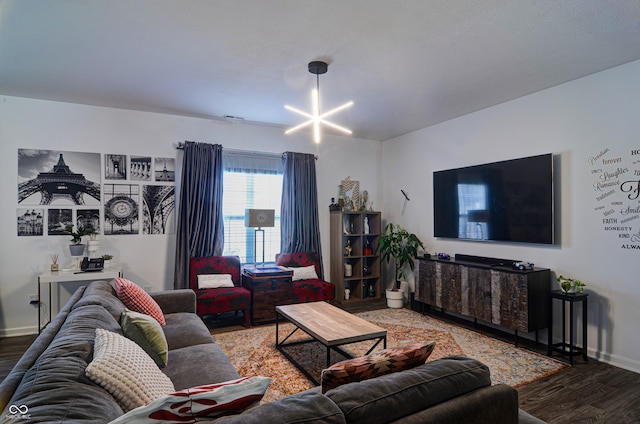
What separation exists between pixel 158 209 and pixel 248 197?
122 cm

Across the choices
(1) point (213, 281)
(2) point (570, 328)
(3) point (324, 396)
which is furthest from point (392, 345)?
(3) point (324, 396)

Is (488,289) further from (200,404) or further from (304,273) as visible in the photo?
(200,404)

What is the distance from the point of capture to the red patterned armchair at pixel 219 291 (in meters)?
3.98

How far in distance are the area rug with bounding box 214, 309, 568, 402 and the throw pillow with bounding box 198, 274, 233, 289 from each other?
629 millimetres

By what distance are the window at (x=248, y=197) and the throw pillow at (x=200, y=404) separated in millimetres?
3733

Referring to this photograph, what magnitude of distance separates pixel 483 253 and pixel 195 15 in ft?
13.2

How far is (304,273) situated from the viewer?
4.94 metres

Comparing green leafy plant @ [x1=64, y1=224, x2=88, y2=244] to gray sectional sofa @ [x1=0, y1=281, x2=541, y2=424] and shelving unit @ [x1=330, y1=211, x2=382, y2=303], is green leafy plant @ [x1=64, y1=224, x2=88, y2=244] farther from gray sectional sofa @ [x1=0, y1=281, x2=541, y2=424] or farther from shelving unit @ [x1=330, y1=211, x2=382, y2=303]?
shelving unit @ [x1=330, y1=211, x2=382, y2=303]

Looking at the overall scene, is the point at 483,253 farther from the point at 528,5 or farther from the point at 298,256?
the point at 528,5

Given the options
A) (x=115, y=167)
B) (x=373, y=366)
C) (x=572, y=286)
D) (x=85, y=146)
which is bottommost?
(x=572, y=286)

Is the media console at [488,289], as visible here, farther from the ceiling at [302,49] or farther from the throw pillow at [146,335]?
the throw pillow at [146,335]

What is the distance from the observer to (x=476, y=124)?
4.46 m

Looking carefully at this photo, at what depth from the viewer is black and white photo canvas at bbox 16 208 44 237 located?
3.93m

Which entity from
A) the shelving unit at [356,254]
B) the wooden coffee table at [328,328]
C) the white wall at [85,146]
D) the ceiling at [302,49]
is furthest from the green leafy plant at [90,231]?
the shelving unit at [356,254]
